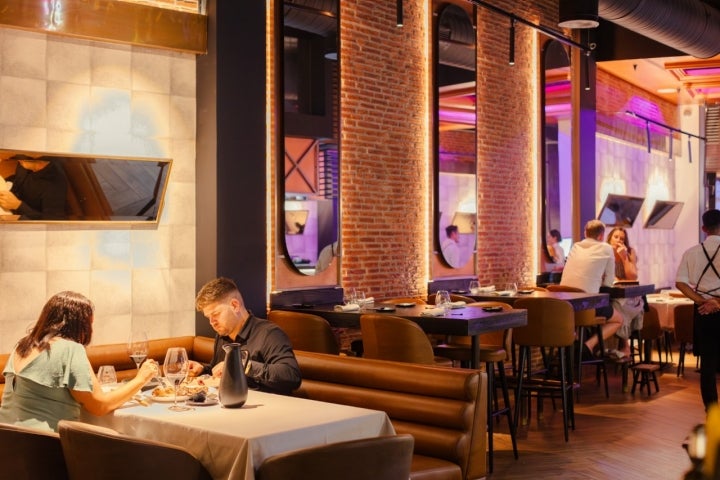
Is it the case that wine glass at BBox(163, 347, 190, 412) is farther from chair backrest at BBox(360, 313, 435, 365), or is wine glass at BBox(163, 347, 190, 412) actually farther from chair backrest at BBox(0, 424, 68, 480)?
chair backrest at BBox(360, 313, 435, 365)

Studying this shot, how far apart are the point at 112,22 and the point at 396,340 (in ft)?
9.14

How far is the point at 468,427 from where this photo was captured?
14.0 ft

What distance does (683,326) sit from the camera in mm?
10164

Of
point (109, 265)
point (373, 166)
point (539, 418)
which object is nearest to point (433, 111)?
point (373, 166)

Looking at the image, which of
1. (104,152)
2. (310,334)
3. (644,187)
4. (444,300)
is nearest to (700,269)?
(444,300)

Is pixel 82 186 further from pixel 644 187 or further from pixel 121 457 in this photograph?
pixel 644 187

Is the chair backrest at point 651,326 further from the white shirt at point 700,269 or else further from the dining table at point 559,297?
the white shirt at point 700,269

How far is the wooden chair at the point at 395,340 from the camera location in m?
5.95

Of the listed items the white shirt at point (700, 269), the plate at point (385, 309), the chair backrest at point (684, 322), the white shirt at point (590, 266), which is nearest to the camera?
the plate at point (385, 309)

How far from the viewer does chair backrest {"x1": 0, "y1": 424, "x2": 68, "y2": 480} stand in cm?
341

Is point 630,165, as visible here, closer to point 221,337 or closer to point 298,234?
point 298,234

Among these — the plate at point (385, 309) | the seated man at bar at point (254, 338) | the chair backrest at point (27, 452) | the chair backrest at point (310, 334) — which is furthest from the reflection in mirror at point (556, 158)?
the chair backrest at point (27, 452)

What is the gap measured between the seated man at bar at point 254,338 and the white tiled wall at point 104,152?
1479 millimetres

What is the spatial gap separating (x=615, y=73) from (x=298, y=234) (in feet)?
25.0
